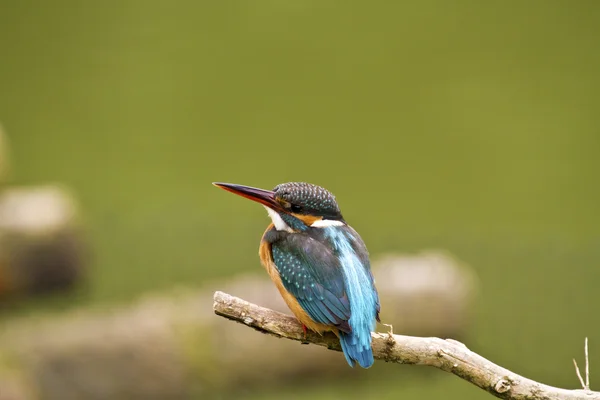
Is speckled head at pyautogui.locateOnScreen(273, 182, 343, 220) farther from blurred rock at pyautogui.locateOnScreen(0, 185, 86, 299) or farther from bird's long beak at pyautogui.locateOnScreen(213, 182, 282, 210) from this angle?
blurred rock at pyautogui.locateOnScreen(0, 185, 86, 299)

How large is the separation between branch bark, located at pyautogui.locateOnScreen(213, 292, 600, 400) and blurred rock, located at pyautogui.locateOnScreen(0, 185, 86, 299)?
8.59 ft

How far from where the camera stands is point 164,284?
4.43 m

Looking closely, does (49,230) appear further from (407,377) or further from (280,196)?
(280,196)

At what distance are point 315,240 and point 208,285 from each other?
80.8 inches

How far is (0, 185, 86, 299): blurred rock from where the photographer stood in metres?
3.95

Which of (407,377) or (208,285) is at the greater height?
(208,285)

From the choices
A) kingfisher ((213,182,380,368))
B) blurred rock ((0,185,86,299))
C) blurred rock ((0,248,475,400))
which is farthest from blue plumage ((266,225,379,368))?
blurred rock ((0,185,86,299))

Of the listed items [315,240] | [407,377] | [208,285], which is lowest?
[407,377]

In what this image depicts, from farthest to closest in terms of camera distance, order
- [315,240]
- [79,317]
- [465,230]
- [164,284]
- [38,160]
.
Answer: [38,160] → [465,230] → [164,284] → [79,317] → [315,240]

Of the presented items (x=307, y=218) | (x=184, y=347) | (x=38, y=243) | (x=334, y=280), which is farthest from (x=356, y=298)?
(x=38, y=243)

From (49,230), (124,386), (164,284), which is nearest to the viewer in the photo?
(124,386)

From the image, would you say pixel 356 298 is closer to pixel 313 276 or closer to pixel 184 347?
pixel 313 276

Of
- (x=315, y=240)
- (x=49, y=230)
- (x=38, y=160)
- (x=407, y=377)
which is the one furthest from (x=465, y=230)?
(x=315, y=240)

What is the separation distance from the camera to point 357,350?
1.57 meters
